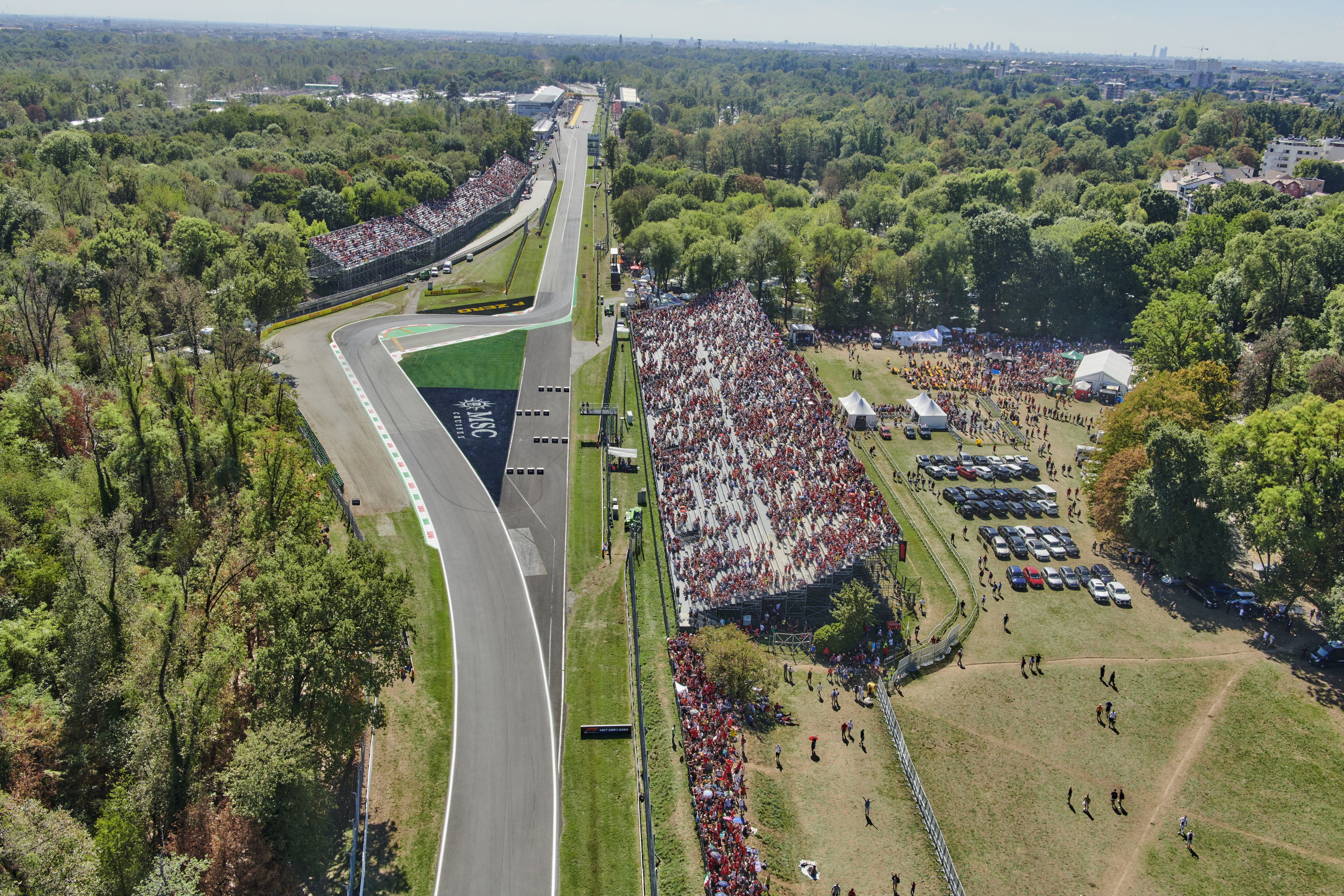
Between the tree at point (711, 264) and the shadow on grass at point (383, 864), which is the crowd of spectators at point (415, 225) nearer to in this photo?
the tree at point (711, 264)

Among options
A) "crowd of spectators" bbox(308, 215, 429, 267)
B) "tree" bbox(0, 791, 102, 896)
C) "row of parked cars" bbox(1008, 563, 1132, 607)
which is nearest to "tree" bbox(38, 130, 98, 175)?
"crowd of spectators" bbox(308, 215, 429, 267)

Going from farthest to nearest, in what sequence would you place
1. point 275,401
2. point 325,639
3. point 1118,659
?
point 275,401
point 1118,659
point 325,639

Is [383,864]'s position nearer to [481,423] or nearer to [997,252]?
[481,423]

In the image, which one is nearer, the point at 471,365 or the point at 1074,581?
the point at 1074,581

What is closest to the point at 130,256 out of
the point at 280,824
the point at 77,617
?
the point at 77,617

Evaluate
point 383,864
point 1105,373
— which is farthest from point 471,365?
point 1105,373

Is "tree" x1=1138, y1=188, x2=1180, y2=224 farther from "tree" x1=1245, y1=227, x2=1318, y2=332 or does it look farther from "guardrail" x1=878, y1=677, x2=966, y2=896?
"guardrail" x1=878, y1=677, x2=966, y2=896
